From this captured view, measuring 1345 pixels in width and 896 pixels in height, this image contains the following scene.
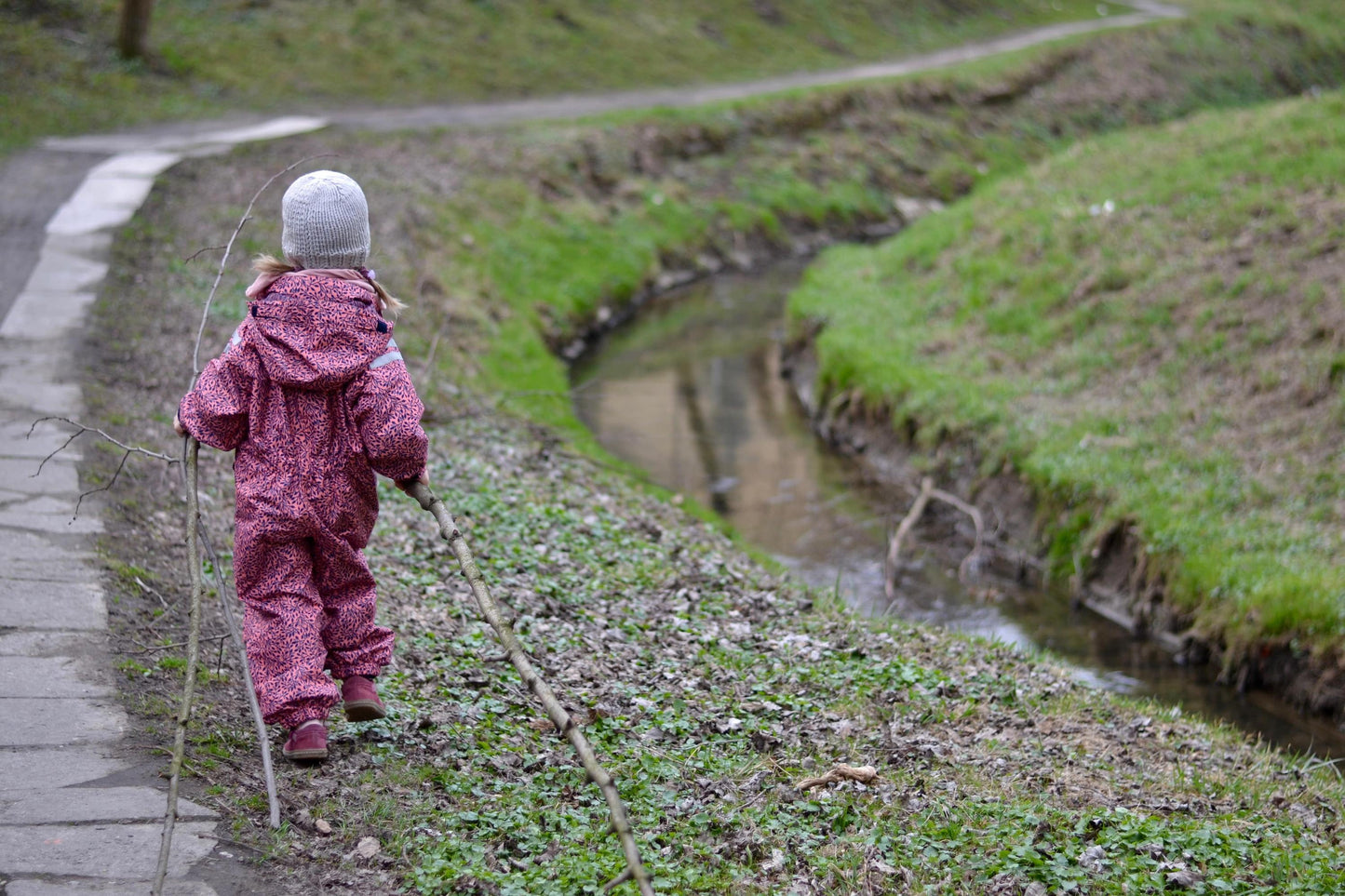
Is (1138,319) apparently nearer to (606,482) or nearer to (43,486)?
(606,482)

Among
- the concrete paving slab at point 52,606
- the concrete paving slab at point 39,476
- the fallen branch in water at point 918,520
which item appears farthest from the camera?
the fallen branch in water at point 918,520

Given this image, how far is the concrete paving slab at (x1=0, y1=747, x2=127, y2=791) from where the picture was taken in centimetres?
408

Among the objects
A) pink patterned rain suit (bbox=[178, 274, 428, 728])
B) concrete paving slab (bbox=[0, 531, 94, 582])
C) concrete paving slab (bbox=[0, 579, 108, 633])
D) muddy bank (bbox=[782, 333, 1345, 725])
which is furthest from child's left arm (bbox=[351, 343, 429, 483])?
muddy bank (bbox=[782, 333, 1345, 725])

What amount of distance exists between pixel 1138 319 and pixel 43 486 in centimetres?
1158

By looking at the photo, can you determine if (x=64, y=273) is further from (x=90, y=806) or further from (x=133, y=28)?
(x=133, y=28)

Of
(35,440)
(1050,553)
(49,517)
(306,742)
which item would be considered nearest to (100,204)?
(35,440)

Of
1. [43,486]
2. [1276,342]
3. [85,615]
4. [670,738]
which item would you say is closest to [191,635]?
[85,615]

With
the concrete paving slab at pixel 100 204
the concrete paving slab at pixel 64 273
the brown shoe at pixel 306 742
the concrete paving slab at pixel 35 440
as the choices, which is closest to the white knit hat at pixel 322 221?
the brown shoe at pixel 306 742

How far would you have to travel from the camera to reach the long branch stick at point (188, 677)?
3340 millimetres

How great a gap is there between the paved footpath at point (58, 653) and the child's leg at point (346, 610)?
2.53 ft

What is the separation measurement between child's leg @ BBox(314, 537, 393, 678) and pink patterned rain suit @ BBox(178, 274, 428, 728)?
Result: 0.09 ft

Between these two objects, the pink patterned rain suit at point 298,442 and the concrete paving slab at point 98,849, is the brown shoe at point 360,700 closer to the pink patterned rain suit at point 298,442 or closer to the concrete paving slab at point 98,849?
the pink patterned rain suit at point 298,442

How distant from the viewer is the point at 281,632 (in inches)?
175

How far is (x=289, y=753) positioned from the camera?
4.49 meters
